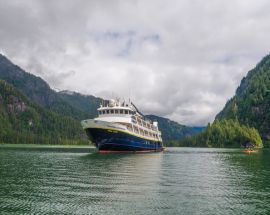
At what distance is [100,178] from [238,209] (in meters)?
21.3

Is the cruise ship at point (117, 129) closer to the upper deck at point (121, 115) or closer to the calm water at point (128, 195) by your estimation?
the upper deck at point (121, 115)

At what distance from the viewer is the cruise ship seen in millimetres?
104625

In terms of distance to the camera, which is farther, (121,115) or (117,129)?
(121,115)

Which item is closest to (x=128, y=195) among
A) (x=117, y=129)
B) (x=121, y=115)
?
(x=117, y=129)

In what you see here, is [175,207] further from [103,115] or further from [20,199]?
[103,115]

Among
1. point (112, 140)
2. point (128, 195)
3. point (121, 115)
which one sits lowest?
point (128, 195)

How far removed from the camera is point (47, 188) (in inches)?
1419

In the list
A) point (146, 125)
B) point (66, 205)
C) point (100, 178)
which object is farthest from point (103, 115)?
point (66, 205)

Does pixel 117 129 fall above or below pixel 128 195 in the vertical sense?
above

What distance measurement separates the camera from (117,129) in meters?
105

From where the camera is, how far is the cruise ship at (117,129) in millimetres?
104625

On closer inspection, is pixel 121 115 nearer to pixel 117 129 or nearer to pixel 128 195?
pixel 117 129

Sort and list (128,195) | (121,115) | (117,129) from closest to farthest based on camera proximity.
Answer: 1. (128,195)
2. (117,129)
3. (121,115)

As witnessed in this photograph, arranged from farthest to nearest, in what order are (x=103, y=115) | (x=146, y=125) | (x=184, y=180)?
(x=146, y=125), (x=103, y=115), (x=184, y=180)
